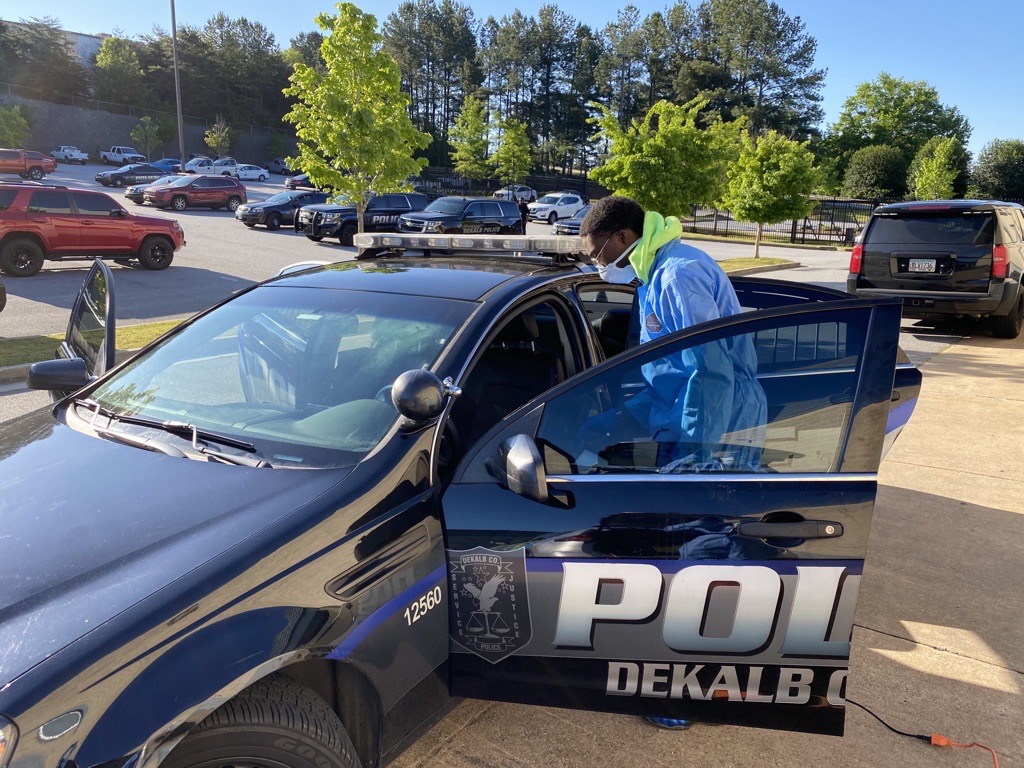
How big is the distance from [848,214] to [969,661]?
149 ft

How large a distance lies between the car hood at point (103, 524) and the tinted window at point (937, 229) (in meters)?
10.2

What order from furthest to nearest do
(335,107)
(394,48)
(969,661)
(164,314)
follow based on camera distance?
(394,48) < (335,107) < (164,314) < (969,661)

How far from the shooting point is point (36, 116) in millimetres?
60406

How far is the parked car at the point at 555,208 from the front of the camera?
1539 inches

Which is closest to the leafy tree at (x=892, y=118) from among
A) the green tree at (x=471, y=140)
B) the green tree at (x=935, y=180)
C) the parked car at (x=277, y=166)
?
the green tree at (x=935, y=180)

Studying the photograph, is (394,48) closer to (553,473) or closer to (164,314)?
(164,314)

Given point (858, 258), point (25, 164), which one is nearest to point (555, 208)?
point (25, 164)

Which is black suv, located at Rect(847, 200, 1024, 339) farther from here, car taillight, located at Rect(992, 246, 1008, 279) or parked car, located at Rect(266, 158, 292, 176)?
parked car, located at Rect(266, 158, 292, 176)

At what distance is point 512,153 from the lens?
50469 mm

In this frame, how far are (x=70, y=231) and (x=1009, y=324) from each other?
16.5 m

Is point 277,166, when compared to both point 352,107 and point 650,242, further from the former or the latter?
point 650,242

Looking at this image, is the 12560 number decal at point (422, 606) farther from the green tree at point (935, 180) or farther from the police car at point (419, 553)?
the green tree at point (935, 180)

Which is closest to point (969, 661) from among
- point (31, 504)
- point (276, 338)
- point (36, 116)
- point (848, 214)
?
point (276, 338)

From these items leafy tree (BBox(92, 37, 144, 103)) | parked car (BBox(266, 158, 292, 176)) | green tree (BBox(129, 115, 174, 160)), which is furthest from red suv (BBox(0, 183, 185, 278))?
leafy tree (BBox(92, 37, 144, 103))
